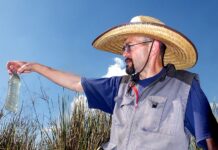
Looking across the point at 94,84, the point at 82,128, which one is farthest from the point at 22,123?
the point at 94,84

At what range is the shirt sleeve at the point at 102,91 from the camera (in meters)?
4.11

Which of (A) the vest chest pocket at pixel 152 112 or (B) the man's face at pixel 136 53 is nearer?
(A) the vest chest pocket at pixel 152 112

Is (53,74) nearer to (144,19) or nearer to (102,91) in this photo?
(102,91)

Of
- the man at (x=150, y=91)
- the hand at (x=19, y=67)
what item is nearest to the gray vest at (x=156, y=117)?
the man at (x=150, y=91)

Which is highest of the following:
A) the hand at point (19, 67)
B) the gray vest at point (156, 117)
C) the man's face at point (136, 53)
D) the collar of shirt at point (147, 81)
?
the man's face at point (136, 53)

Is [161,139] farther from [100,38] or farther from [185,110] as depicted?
[100,38]

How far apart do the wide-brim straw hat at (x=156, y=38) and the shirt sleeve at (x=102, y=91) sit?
0.50 m

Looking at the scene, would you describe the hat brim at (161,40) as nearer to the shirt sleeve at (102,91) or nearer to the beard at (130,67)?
the beard at (130,67)

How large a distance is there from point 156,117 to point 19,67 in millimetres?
1594

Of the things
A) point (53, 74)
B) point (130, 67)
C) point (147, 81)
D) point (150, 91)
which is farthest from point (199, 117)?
point (53, 74)

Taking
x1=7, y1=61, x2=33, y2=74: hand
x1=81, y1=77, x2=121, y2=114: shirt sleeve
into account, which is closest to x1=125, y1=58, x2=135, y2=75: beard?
x1=81, y1=77, x2=121, y2=114: shirt sleeve

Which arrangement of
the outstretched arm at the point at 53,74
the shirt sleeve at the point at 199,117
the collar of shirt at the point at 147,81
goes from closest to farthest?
the shirt sleeve at the point at 199,117, the collar of shirt at the point at 147,81, the outstretched arm at the point at 53,74

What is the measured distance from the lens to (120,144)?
12.0 feet

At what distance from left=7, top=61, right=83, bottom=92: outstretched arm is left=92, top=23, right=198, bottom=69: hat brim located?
55 centimetres
